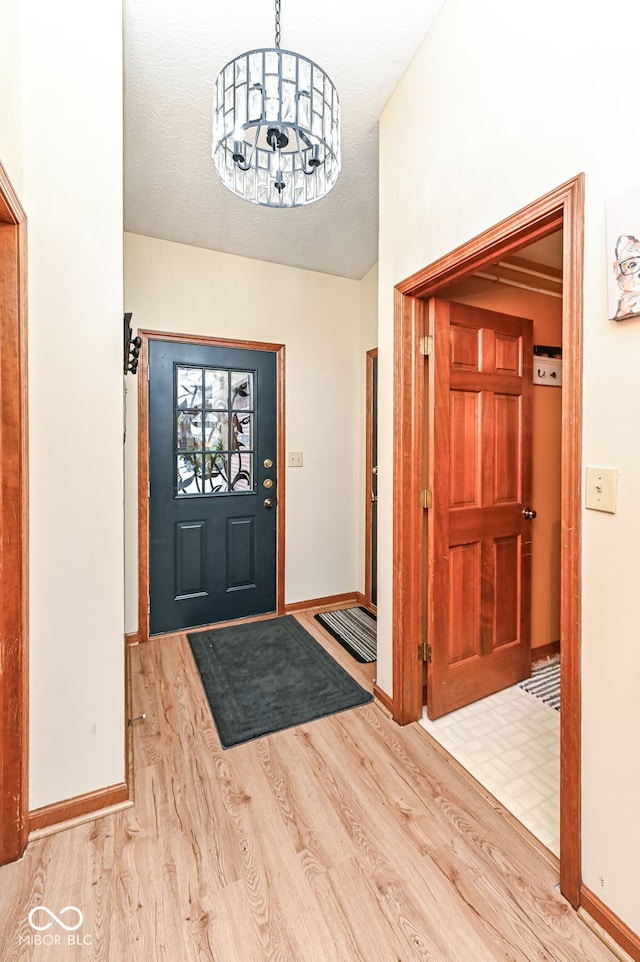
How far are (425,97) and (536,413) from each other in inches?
61.7

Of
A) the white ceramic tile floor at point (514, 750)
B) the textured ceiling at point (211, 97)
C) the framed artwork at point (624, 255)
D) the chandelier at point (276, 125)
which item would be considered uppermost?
the textured ceiling at point (211, 97)

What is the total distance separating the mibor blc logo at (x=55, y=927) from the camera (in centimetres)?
112

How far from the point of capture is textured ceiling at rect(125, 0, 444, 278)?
5.28 ft

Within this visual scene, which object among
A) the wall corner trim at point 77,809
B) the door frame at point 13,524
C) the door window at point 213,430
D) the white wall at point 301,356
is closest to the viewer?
the door frame at point 13,524

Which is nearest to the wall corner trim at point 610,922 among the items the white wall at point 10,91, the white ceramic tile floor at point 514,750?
the white ceramic tile floor at point 514,750

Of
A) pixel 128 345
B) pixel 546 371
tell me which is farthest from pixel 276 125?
pixel 546 371

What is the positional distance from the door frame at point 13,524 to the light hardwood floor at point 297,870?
21 cm

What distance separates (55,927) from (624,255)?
2271mm

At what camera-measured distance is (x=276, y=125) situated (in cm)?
107

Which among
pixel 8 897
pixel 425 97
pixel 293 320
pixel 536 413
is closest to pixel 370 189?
pixel 425 97

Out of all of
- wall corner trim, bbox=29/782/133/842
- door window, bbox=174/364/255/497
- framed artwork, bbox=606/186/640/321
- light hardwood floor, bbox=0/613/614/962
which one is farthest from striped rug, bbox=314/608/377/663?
framed artwork, bbox=606/186/640/321

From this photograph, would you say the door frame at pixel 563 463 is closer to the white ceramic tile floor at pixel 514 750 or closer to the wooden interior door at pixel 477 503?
the wooden interior door at pixel 477 503

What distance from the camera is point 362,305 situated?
3.45 m

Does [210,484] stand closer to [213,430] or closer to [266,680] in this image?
[213,430]
